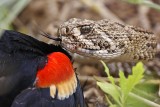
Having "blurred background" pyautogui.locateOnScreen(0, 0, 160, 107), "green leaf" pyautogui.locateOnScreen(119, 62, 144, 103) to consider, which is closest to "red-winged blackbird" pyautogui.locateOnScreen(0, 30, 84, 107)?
"green leaf" pyautogui.locateOnScreen(119, 62, 144, 103)

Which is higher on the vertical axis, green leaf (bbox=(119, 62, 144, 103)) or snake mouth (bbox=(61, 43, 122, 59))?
snake mouth (bbox=(61, 43, 122, 59))

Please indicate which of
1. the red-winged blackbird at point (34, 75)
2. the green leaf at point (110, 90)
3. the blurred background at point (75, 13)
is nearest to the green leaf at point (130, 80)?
the green leaf at point (110, 90)

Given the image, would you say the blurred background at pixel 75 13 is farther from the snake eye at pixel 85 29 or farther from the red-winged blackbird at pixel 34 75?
the red-winged blackbird at pixel 34 75

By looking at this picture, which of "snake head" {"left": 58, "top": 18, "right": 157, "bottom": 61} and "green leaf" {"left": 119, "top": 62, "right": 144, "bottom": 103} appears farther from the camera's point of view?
"snake head" {"left": 58, "top": 18, "right": 157, "bottom": 61}

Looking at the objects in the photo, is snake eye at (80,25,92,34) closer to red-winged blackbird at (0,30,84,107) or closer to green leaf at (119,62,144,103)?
red-winged blackbird at (0,30,84,107)

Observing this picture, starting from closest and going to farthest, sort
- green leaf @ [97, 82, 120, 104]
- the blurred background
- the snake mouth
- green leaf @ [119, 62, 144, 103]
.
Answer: green leaf @ [119, 62, 144, 103] → green leaf @ [97, 82, 120, 104] → the snake mouth → the blurred background

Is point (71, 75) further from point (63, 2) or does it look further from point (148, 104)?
point (63, 2)

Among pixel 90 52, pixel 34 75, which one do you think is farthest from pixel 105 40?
pixel 34 75

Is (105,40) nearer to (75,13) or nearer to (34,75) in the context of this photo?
(34,75)

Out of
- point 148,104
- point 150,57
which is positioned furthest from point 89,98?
point 148,104
